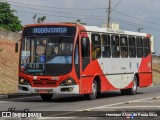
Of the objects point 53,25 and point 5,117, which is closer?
point 5,117

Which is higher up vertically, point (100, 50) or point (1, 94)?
point (100, 50)

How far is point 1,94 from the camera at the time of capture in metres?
24.0

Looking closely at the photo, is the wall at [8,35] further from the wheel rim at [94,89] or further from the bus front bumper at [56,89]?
the bus front bumper at [56,89]

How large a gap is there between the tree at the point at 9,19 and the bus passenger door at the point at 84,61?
1933 inches

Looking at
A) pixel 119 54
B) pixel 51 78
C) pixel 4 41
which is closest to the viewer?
pixel 51 78

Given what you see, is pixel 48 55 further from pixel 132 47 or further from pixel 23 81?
pixel 132 47

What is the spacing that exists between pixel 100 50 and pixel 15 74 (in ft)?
41.0

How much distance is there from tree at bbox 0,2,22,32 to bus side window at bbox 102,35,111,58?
47.3 m

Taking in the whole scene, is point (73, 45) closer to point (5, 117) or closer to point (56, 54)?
point (56, 54)

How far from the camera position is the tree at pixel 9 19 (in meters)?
70.1

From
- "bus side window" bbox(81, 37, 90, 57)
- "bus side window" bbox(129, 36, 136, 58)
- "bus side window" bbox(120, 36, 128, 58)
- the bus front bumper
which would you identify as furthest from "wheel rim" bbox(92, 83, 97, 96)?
"bus side window" bbox(129, 36, 136, 58)

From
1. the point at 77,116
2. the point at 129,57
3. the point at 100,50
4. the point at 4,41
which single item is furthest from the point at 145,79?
the point at 4,41

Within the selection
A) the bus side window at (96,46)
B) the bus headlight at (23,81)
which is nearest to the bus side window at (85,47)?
the bus side window at (96,46)

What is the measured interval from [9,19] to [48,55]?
50.9 m
